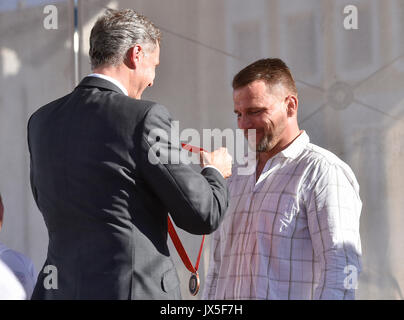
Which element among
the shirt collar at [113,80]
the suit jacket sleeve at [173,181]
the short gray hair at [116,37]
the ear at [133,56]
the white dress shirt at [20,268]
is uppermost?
the short gray hair at [116,37]

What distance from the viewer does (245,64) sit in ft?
10.9

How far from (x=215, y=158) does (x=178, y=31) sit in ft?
5.78

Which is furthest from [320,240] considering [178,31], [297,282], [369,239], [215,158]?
[178,31]

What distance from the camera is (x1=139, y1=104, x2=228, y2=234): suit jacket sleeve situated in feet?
5.44

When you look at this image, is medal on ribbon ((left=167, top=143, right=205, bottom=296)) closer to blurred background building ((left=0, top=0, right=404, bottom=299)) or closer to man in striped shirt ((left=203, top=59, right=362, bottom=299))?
man in striped shirt ((left=203, top=59, right=362, bottom=299))

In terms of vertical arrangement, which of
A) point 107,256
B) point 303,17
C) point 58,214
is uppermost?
point 303,17

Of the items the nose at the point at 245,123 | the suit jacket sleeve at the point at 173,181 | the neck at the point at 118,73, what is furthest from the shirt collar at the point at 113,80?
the nose at the point at 245,123

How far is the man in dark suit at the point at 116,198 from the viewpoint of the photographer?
5.47ft

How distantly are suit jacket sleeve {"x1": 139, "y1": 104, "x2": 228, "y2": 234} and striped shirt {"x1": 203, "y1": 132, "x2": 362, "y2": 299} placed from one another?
1.57 ft

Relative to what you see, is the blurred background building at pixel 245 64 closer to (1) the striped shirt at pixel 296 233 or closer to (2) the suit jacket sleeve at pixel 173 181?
(1) the striped shirt at pixel 296 233

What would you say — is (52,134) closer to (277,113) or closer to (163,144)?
(163,144)

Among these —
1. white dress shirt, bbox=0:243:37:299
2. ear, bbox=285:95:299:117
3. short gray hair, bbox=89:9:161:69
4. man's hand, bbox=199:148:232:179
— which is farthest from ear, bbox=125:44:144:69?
white dress shirt, bbox=0:243:37:299

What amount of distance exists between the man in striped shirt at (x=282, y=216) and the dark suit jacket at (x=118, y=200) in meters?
0.45

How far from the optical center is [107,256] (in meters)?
1.68
